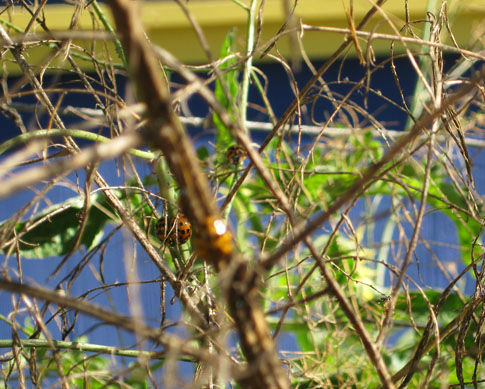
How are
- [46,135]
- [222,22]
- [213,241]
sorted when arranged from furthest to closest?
[222,22] < [46,135] < [213,241]

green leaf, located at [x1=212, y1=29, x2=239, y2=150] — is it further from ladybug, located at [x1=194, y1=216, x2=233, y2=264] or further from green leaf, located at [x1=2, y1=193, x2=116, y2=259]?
ladybug, located at [x1=194, y1=216, x2=233, y2=264]

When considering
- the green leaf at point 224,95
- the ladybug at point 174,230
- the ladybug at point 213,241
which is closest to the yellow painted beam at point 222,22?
the green leaf at point 224,95

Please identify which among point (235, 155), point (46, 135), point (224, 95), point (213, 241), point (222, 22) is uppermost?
point (222, 22)

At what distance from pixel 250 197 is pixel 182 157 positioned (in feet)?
2.24

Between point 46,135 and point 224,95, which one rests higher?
point 224,95

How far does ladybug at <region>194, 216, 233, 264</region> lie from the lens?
0.19m

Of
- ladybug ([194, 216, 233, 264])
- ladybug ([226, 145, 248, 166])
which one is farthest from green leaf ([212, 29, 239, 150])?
ladybug ([194, 216, 233, 264])

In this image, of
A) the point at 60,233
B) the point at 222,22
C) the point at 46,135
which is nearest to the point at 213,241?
the point at 46,135

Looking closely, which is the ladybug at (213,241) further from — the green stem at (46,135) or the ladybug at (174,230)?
the ladybug at (174,230)

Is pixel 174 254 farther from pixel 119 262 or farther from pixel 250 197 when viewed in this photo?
pixel 119 262

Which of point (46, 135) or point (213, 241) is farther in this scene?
point (46, 135)

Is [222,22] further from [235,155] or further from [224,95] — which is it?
[235,155]

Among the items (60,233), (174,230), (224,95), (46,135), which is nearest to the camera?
(46,135)

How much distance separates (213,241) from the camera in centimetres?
19
